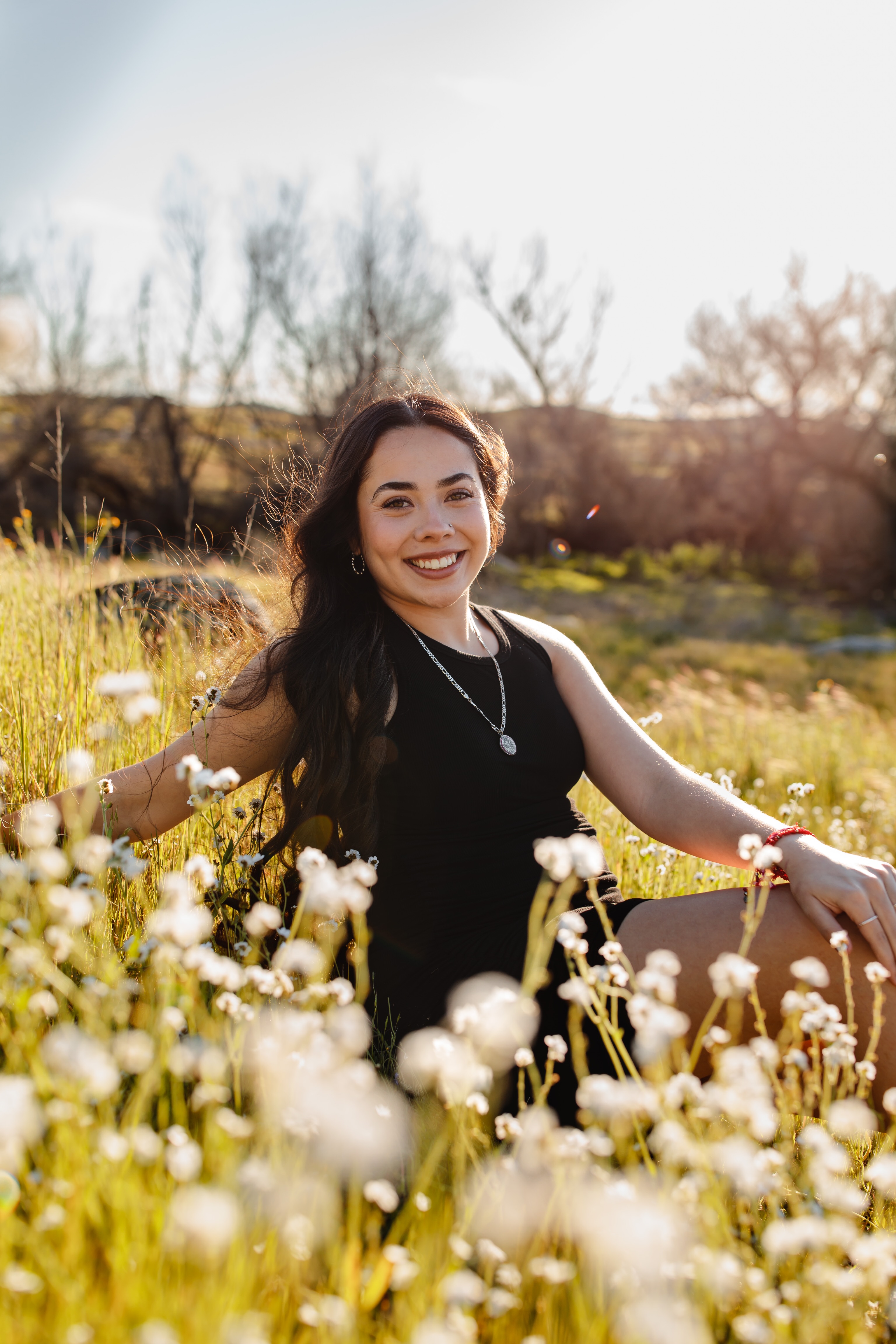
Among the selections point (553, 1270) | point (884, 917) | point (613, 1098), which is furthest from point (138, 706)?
point (884, 917)

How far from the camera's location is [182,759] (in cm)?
215

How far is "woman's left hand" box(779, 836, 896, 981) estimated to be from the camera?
2.03 metres

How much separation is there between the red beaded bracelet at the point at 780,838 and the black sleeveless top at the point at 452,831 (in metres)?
0.45

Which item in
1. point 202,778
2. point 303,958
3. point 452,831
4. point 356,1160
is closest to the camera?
point 356,1160

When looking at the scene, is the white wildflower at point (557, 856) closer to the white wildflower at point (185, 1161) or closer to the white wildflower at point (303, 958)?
the white wildflower at point (303, 958)

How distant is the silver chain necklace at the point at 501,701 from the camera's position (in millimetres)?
2531

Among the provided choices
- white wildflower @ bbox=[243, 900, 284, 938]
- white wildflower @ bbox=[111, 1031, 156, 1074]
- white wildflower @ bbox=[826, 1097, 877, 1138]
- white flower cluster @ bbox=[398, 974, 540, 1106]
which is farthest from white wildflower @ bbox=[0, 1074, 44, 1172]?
white wildflower @ bbox=[826, 1097, 877, 1138]

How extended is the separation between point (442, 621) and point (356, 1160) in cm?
185

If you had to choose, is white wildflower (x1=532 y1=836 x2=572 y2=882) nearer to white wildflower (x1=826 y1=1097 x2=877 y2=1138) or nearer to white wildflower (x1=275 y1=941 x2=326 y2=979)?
white wildflower (x1=275 y1=941 x2=326 y2=979)

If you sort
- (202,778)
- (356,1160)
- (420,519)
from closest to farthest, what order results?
1. (356,1160)
2. (202,778)
3. (420,519)

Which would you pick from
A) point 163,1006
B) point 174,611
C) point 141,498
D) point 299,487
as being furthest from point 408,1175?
point 141,498

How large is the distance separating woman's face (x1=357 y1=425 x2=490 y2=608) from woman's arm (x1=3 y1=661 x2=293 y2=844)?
56 centimetres

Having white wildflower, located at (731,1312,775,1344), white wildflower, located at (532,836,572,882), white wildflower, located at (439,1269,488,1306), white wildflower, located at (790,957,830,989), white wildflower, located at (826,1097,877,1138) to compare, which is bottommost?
white wildflower, located at (731,1312,775,1344)

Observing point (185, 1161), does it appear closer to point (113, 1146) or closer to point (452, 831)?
point (113, 1146)
